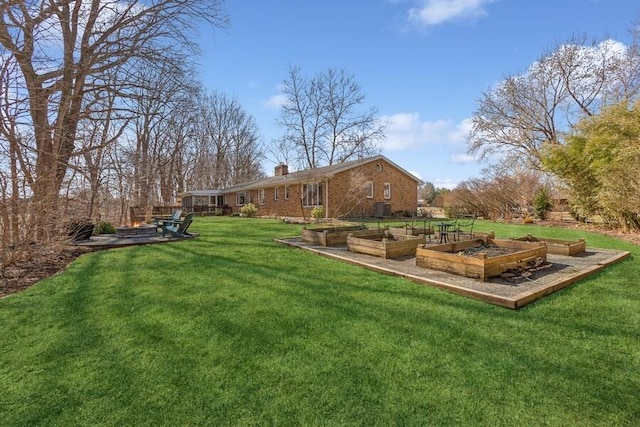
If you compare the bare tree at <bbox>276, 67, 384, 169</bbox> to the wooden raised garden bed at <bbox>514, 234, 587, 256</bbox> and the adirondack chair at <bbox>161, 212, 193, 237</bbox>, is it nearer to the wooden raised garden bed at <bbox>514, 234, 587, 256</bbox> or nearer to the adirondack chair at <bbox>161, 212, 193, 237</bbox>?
the adirondack chair at <bbox>161, 212, 193, 237</bbox>

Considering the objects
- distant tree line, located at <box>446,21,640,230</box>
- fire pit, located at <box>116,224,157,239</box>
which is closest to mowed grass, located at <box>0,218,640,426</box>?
fire pit, located at <box>116,224,157,239</box>

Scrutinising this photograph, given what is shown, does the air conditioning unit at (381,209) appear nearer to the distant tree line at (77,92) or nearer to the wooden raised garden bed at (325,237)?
the wooden raised garden bed at (325,237)

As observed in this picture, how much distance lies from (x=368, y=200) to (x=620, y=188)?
12.5 m

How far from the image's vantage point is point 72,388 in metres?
2.52

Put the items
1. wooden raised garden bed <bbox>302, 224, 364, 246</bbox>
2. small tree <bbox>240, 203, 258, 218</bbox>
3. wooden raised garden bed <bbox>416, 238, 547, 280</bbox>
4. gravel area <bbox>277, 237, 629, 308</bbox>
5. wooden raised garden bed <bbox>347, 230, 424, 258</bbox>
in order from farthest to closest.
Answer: small tree <bbox>240, 203, 258, 218</bbox> < wooden raised garden bed <bbox>302, 224, 364, 246</bbox> < wooden raised garden bed <bbox>347, 230, 424, 258</bbox> < wooden raised garden bed <bbox>416, 238, 547, 280</bbox> < gravel area <bbox>277, 237, 629, 308</bbox>

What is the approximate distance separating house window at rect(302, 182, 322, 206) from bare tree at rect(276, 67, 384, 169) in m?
11.6

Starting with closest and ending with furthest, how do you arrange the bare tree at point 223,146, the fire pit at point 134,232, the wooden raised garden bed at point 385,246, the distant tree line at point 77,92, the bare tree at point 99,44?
the distant tree line at point 77,92 < the wooden raised garden bed at point 385,246 < the bare tree at point 99,44 < the fire pit at point 134,232 < the bare tree at point 223,146

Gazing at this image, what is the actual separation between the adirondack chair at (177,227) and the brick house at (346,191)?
273 inches

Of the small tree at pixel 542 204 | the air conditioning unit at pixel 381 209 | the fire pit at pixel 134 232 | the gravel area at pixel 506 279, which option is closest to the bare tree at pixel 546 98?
the small tree at pixel 542 204

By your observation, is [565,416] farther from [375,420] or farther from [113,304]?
[113,304]

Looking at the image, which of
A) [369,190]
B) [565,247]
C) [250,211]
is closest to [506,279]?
[565,247]

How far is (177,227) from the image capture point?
12031mm

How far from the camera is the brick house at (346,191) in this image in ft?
63.9

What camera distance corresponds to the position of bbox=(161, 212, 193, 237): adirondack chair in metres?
10.8
